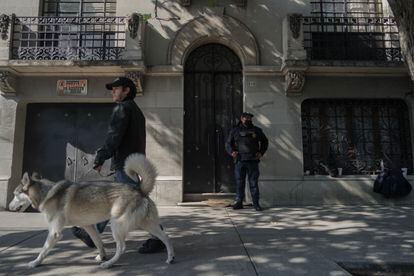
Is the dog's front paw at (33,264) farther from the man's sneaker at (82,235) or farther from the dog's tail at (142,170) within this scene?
the dog's tail at (142,170)

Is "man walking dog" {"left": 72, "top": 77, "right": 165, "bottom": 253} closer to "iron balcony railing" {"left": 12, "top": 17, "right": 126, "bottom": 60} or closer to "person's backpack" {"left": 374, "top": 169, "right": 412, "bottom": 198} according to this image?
"iron balcony railing" {"left": 12, "top": 17, "right": 126, "bottom": 60}

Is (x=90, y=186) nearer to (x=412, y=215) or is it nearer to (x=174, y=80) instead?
(x=174, y=80)

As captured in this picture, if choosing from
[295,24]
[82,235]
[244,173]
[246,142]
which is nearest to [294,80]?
[295,24]

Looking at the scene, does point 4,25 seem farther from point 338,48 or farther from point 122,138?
point 338,48

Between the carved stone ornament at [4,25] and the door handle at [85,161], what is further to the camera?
the door handle at [85,161]

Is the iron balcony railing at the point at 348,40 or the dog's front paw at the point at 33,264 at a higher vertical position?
the iron balcony railing at the point at 348,40

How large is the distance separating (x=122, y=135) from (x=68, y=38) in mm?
6536

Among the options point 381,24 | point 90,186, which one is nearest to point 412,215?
point 381,24

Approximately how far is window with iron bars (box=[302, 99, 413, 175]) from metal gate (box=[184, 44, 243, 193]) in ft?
6.61

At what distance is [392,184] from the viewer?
908 centimetres

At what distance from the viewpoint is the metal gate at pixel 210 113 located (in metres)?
9.85

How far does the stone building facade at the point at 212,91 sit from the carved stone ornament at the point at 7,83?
3 centimetres

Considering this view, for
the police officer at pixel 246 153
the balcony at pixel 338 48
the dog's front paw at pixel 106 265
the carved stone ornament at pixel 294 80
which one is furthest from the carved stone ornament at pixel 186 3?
the dog's front paw at pixel 106 265

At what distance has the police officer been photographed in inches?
329
